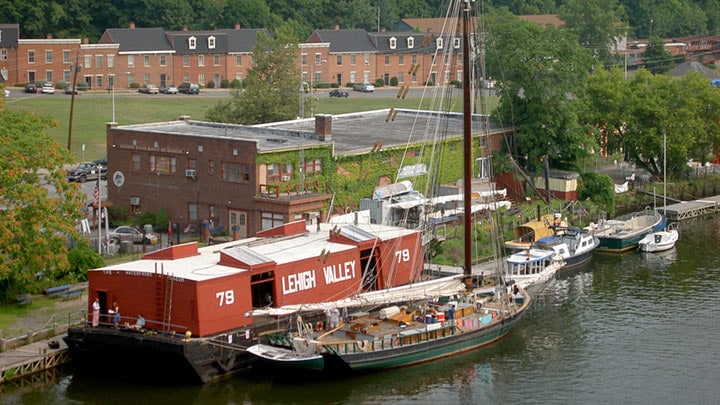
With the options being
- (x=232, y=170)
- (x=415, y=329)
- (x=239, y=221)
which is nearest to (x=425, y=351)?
(x=415, y=329)

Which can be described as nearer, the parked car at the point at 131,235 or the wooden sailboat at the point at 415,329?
the wooden sailboat at the point at 415,329

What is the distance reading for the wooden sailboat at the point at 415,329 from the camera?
48.5 meters

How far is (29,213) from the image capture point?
54.2 meters

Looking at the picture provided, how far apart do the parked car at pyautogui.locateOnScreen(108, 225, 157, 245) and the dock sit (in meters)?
17.3

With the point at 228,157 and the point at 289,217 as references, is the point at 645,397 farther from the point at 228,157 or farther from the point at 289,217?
the point at 228,157

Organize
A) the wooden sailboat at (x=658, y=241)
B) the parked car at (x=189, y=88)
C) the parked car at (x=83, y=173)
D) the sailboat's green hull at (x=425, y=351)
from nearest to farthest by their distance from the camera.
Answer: the sailboat's green hull at (x=425, y=351), the wooden sailboat at (x=658, y=241), the parked car at (x=83, y=173), the parked car at (x=189, y=88)

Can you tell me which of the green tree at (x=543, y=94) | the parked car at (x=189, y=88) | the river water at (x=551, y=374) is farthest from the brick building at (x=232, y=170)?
the parked car at (x=189, y=88)

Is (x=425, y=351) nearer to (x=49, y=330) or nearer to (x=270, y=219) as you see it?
(x=49, y=330)

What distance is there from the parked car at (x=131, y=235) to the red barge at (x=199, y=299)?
47.1 ft

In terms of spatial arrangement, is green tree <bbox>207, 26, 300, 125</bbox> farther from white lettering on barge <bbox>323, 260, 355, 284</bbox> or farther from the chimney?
white lettering on barge <bbox>323, 260, 355, 284</bbox>

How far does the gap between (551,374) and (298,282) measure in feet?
37.9

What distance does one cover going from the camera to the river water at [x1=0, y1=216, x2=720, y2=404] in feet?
154

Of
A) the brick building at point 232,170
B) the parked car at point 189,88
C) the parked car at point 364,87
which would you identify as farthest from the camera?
the parked car at point 364,87

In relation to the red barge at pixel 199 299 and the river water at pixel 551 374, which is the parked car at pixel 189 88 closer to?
the river water at pixel 551 374
